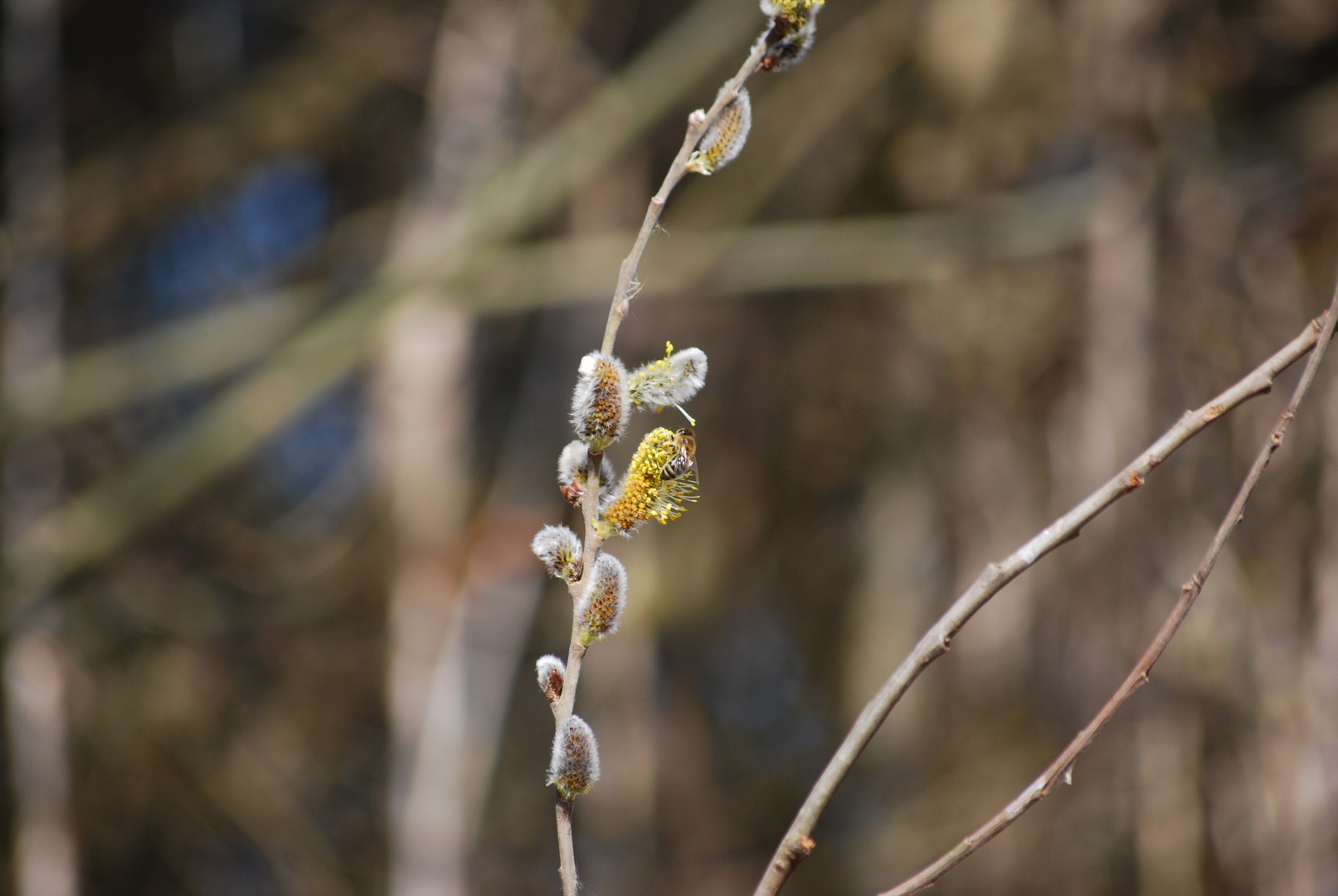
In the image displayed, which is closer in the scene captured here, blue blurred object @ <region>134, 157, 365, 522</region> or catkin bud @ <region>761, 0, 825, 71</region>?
catkin bud @ <region>761, 0, 825, 71</region>

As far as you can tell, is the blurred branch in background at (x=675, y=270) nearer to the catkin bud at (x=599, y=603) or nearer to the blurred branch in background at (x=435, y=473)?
the blurred branch in background at (x=435, y=473)

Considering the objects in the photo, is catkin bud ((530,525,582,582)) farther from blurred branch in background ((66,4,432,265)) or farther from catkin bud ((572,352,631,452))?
blurred branch in background ((66,4,432,265))

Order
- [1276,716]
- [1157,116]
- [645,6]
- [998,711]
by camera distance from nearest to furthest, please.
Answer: [1276,716], [1157,116], [998,711], [645,6]

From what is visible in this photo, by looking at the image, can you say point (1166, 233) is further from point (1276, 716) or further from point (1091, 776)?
point (1091, 776)

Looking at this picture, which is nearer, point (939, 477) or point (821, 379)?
point (939, 477)

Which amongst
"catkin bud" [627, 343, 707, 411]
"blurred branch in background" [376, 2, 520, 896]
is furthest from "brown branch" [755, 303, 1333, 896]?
"blurred branch in background" [376, 2, 520, 896]

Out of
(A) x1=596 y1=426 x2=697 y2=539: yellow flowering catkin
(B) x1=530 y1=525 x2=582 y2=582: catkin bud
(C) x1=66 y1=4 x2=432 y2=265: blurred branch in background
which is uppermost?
(C) x1=66 y1=4 x2=432 y2=265: blurred branch in background

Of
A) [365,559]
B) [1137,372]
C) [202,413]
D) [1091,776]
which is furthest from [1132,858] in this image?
[202,413]

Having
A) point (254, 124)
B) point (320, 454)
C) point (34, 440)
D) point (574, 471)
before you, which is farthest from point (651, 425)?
point (320, 454)
